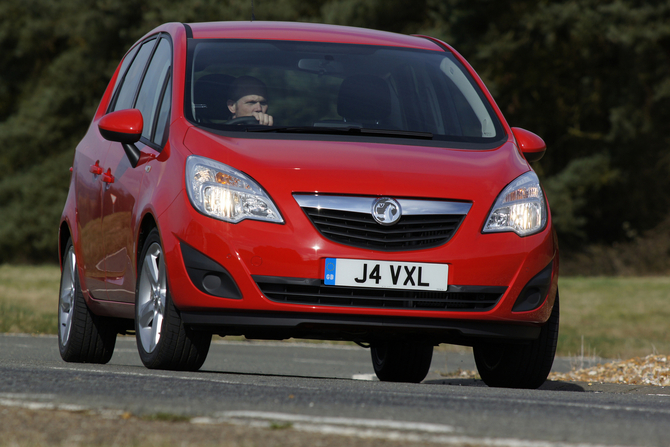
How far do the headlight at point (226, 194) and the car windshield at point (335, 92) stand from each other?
47 centimetres

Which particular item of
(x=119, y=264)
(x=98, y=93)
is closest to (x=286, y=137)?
(x=119, y=264)

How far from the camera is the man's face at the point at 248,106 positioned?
606 centimetres

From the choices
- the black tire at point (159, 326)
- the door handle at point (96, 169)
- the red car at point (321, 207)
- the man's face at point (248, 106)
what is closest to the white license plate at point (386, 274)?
the red car at point (321, 207)

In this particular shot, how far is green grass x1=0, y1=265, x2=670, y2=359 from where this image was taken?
13547mm

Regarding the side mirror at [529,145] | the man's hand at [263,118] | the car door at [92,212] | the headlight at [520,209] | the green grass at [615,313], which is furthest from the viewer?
the green grass at [615,313]

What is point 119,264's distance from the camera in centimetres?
649

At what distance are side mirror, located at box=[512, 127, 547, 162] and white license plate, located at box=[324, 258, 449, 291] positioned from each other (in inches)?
49.7

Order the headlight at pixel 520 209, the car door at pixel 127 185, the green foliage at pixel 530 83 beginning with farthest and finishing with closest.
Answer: the green foliage at pixel 530 83 < the car door at pixel 127 185 < the headlight at pixel 520 209

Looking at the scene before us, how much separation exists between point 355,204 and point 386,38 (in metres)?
2.01

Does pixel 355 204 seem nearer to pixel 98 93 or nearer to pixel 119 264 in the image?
pixel 119 264

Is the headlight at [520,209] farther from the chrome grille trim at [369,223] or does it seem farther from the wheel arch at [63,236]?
the wheel arch at [63,236]

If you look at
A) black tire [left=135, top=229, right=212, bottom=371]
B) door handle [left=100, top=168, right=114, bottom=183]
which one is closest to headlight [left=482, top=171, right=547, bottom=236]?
black tire [left=135, top=229, right=212, bottom=371]

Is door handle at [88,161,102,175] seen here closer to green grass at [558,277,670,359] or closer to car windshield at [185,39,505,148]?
car windshield at [185,39,505,148]

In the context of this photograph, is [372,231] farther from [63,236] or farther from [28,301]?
[28,301]
